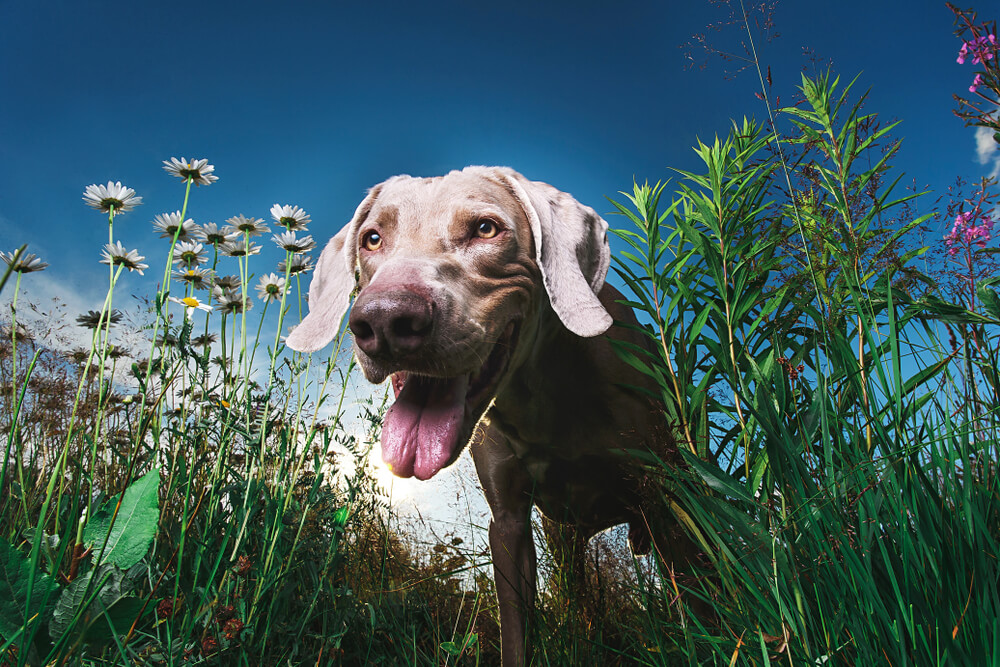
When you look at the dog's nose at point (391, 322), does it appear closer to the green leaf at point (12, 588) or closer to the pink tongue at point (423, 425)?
the pink tongue at point (423, 425)

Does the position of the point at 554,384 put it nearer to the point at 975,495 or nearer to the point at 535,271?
the point at 535,271

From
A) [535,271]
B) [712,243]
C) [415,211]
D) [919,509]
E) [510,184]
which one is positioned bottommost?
[919,509]

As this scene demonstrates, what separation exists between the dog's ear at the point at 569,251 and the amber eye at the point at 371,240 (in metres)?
0.62

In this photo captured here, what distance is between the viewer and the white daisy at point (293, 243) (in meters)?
2.25

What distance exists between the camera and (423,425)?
202 cm

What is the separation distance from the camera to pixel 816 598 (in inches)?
47.5

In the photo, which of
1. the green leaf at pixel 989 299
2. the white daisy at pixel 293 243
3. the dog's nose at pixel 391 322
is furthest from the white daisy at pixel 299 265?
the green leaf at pixel 989 299

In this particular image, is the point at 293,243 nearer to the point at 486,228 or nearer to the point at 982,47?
the point at 486,228

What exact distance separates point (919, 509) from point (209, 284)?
234 cm

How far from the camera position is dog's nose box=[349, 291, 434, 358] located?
1.74 m

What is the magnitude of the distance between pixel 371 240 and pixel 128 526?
1444 mm

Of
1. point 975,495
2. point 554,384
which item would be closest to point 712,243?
point 554,384

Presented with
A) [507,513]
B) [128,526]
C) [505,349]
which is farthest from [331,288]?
[128,526]

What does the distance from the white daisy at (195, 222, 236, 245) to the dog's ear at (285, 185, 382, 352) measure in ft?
1.42
